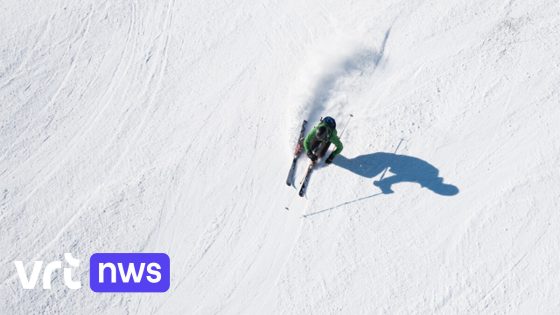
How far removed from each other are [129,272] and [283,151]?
3.38m

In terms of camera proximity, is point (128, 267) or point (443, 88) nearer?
point (128, 267)

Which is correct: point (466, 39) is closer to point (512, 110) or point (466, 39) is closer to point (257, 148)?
point (512, 110)

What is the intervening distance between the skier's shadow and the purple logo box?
355 centimetres

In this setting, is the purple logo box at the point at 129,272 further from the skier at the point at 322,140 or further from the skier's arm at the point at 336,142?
the skier's arm at the point at 336,142

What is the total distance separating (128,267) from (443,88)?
649 centimetres

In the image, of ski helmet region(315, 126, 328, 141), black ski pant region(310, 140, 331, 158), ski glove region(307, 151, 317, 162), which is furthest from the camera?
ski glove region(307, 151, 317, 162)

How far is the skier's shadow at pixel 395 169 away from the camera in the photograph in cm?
1045

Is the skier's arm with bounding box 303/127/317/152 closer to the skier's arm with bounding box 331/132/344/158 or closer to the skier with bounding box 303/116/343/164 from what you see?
the skier with bounding box 303/116/343/164

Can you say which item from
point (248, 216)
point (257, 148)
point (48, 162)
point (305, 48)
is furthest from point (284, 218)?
point (48, 162)

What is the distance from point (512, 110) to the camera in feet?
35.6

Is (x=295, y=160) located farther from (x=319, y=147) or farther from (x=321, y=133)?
(x=321, y=133)

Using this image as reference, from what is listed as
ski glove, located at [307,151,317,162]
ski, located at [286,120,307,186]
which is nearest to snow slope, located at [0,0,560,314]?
ski, located at [286,120,307,186]

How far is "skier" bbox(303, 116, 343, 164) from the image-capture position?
32.1 feet

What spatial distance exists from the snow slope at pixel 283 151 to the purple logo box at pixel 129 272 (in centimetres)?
13
